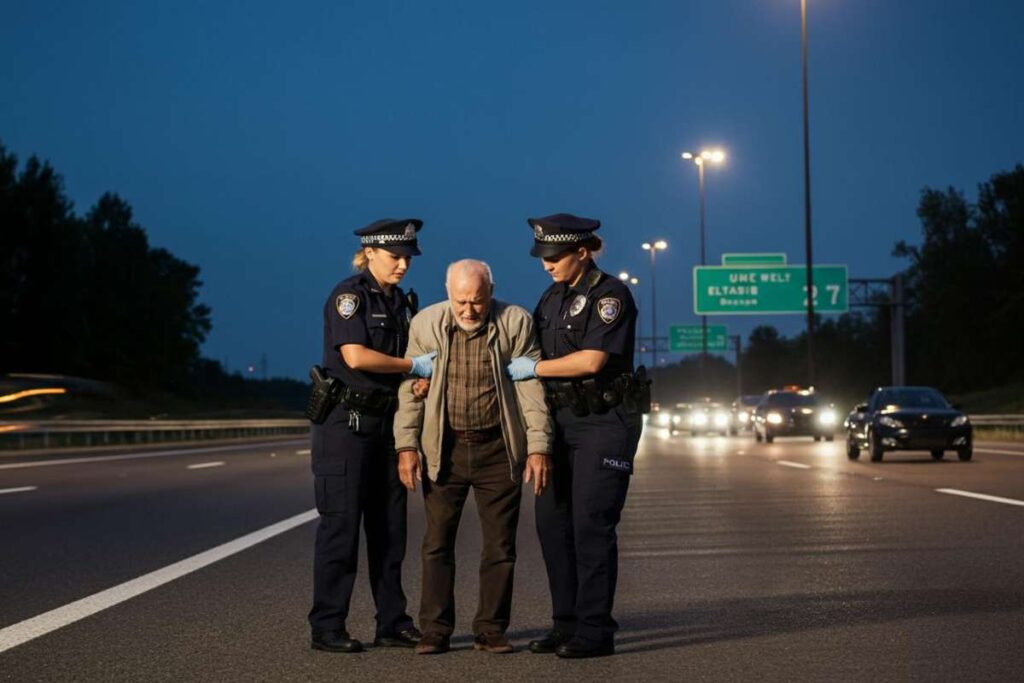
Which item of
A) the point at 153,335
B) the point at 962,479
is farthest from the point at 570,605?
the point at 153,335

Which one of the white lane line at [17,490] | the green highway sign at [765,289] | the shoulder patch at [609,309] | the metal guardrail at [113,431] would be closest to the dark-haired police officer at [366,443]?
the shoulder patch at [609,309]

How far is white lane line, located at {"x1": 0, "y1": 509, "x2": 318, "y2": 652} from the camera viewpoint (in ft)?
29.3

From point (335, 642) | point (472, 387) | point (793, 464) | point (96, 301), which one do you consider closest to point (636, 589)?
point (335, 642)

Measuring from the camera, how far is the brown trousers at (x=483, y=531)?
8.00 meters

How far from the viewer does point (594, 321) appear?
7.94 m

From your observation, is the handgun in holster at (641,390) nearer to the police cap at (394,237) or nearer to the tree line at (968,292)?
the police cap at (394,237)

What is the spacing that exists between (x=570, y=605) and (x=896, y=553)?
5.28 meters

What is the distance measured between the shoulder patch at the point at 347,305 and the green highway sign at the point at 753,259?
58095 millimetres

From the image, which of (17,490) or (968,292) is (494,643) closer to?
(17,490)

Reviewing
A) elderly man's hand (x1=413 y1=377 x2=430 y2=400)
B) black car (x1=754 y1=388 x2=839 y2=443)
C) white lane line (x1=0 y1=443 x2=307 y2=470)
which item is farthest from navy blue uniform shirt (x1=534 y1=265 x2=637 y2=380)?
black car (x1=754 y1=388 x2=839 y2=443)

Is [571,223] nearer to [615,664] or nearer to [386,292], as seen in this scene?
[386,292]

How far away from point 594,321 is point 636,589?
10.7 ft

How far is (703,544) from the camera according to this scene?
13.9m

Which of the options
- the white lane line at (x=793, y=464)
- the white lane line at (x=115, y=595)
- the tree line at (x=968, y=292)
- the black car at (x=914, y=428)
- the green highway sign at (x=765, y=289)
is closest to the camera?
the white lane line at (x=115, y=595)
